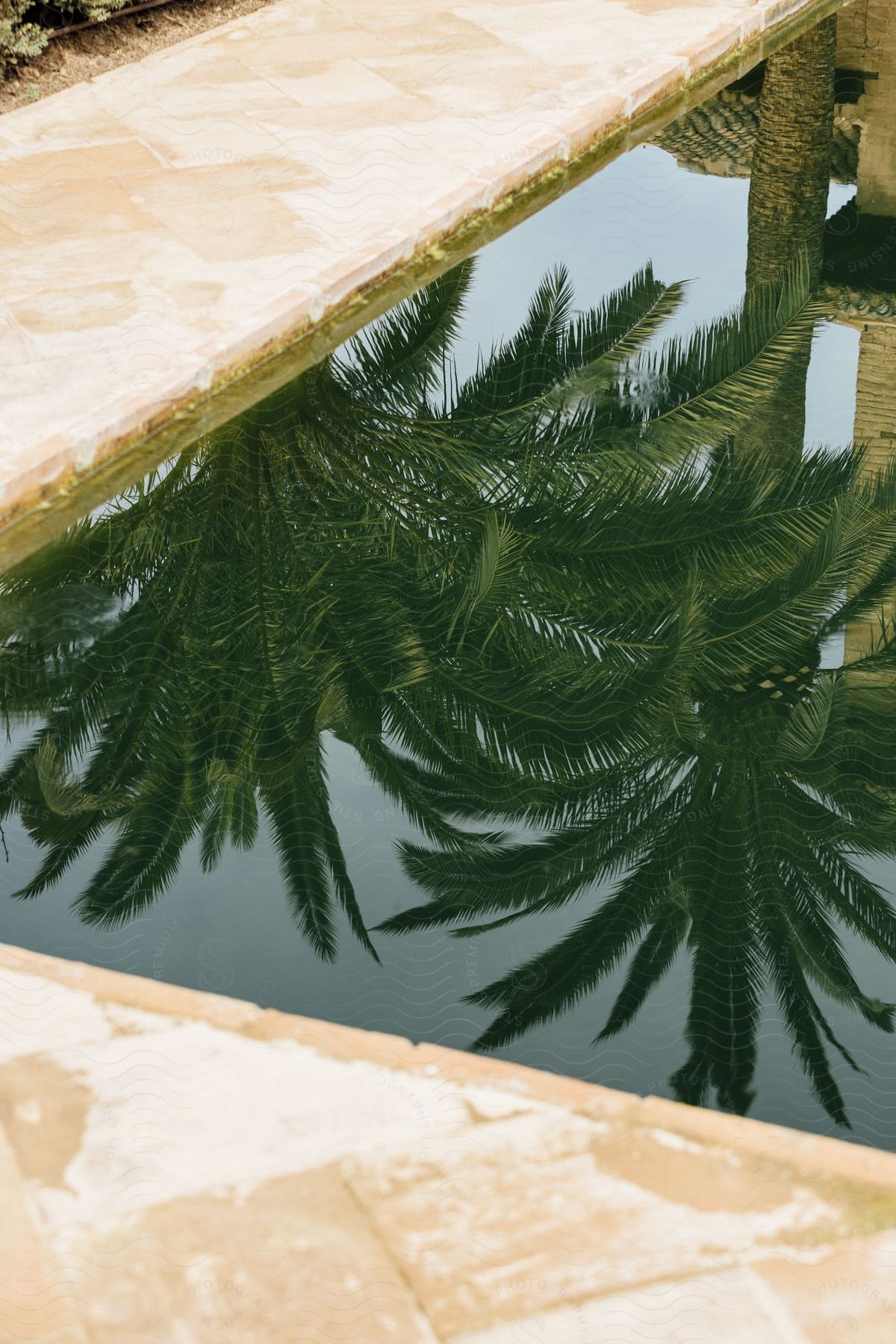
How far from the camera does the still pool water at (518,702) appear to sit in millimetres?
Answer: 3131

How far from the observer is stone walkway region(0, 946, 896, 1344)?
2408 mm

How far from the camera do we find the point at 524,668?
155 inches

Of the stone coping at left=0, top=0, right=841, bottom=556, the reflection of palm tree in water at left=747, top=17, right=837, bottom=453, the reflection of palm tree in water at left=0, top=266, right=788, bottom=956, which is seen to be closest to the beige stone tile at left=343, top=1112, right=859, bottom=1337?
the reflection of palm tree in water at left=0, top=266, right=788, bottom=956

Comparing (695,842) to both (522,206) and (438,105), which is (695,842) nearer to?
(522,206)

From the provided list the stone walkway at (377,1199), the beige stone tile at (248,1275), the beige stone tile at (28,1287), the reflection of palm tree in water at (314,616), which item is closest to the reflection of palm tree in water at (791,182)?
the reflection of palm tree in water at (314,616)

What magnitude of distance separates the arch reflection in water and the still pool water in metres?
0.01

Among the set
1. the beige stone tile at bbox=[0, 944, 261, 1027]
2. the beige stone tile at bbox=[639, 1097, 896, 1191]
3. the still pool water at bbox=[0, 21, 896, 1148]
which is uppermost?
the still pool water at bbox=[0, 21, 896, 1148]

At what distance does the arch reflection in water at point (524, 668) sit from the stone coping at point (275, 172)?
0.31 m

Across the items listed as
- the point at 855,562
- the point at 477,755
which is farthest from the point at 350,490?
the point at 855,562

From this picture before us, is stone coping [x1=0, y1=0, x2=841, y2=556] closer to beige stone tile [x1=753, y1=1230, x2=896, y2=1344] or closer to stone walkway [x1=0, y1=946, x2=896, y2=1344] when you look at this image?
stone walkway [x1=0, y1=946, x2=896, y2=1344]

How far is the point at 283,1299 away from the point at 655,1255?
669 millimetres

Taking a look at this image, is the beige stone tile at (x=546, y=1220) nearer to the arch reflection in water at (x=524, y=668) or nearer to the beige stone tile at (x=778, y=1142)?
the beige stone tile at (x=778, y=1142)

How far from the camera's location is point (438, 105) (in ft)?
21.3

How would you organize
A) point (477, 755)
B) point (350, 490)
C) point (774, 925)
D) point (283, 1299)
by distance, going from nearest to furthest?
1. point (283, 1299)
2. point (774, 925)
3. point (477, 755)
4. point (350, 490)
